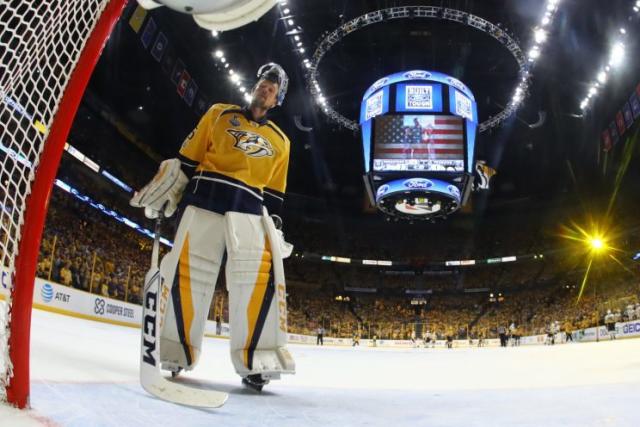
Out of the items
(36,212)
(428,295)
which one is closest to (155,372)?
(36,212)

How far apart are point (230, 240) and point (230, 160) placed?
1.43ft

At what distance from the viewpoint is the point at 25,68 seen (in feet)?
4.29

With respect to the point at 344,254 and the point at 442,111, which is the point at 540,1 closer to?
the point at 442,111

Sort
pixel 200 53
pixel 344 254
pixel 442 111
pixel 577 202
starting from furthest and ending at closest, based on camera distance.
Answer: pixel 344 254 → pixel 577 202 → pixel 200 53 → pixel 442 111

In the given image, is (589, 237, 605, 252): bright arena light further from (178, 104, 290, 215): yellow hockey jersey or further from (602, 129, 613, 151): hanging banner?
(178, 104, 290, 215): yellow hockey jersey

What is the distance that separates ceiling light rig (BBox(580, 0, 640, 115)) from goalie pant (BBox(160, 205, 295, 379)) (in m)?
14.5

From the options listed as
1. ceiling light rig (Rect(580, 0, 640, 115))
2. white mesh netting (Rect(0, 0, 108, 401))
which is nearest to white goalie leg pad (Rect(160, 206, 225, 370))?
white mesh netting (Rect(0, 0, 108, 401))

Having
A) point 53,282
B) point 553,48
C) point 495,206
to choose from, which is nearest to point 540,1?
point 553,48

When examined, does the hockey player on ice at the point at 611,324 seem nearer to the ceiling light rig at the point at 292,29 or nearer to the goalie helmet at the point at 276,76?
the ceiling light rig at the point at 292,29

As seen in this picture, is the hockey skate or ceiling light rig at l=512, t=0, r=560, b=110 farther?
ceiling light rig at l=512, t=0, r=560, b=110

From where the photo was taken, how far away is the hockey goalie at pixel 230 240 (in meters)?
2.38

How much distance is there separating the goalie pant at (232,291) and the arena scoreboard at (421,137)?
345 inches

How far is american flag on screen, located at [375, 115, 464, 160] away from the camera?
1075 centimetres

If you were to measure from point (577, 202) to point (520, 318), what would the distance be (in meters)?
8.16
